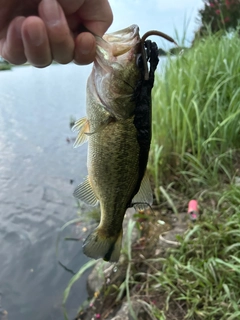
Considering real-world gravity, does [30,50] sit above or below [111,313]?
above

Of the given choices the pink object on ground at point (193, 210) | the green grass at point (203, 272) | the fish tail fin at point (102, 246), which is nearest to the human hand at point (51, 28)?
the fish tail fin at point (102, 246)

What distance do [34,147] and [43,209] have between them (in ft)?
7.00

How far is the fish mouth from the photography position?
3.91 ft

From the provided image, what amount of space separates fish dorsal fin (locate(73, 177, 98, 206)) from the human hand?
56cm

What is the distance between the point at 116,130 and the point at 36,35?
50cm

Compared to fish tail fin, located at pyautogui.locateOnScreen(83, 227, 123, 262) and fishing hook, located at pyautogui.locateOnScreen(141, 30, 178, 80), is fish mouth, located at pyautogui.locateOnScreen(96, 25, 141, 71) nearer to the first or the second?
fishing hook, located at pyautogui.locateOnScreen(141, 30, 178, 80)

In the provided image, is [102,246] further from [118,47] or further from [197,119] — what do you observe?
[197,119]

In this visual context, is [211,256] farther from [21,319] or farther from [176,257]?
[21,319]

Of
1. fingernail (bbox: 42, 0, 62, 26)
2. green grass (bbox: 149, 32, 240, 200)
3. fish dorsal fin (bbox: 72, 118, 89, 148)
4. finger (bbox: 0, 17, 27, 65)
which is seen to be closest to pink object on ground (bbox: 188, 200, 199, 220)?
green grass (bbox: 149, 32, 240, 200)

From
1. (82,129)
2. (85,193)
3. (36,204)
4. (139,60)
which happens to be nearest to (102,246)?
(85,193)

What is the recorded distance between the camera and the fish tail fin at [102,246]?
1459 millimetres

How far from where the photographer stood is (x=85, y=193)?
5.04ft

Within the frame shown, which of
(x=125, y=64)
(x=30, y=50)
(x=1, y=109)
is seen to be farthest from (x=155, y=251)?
(x=1, y=109)

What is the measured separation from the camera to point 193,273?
2494mm
